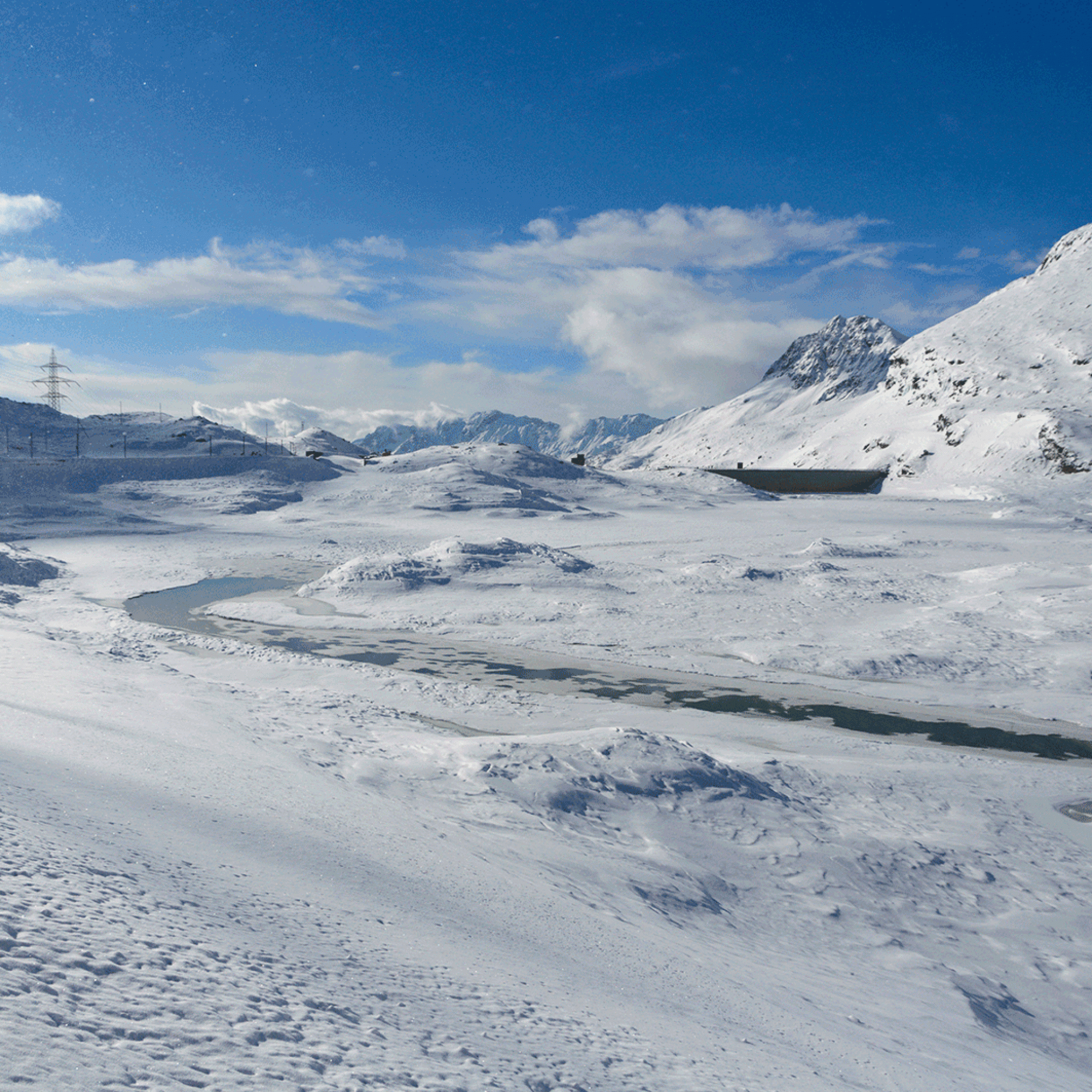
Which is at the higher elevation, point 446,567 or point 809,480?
point 809,480

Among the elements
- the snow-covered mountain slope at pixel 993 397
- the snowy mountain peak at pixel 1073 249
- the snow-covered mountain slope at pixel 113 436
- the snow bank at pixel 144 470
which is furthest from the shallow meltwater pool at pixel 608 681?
the snowy mountain peak at pixel 1073 249

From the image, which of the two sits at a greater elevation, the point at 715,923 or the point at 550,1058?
the point at 550,1058

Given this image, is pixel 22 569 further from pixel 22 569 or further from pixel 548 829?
pixel 548 829

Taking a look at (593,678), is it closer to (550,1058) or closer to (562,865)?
(562,865)

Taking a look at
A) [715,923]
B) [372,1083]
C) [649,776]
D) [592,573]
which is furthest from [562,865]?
[592,573]

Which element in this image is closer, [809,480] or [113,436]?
[809,480]

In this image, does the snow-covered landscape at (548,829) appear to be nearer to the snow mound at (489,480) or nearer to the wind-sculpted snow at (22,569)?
the wind-sculpted snow at (22,569)

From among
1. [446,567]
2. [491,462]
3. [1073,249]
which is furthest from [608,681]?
[1073,249]
